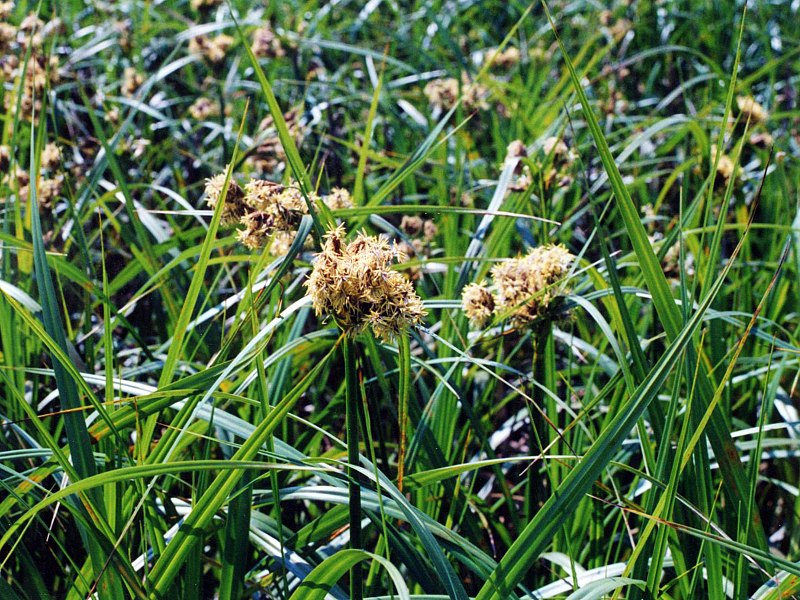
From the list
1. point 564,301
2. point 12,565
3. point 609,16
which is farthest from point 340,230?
point 609,16

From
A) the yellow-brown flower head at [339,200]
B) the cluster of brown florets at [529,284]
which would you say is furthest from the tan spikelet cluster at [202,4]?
the cluster of brown florets at [529,284]

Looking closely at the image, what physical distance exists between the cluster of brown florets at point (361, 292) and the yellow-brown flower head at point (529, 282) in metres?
0.54

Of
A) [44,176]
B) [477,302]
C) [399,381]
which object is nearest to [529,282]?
[477,302]

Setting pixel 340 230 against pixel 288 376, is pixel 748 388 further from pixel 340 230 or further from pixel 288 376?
pixel 340 230

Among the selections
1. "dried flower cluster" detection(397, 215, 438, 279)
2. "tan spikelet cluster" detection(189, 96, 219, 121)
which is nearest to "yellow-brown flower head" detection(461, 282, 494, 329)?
"dried flower cluster" detection(397, 215, 438, 279)

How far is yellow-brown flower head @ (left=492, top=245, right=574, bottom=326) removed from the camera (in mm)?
1413

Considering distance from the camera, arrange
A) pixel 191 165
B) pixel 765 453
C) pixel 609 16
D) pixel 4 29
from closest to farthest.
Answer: pixel 765 453, pixel 4 29, pixel 191 165, pixel 609 16

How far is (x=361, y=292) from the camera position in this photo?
2.89 feet

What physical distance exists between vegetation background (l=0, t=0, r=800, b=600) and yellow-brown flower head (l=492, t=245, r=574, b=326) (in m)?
0.04

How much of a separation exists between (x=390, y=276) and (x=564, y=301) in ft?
2.09

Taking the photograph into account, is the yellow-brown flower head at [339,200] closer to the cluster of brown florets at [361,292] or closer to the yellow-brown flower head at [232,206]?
the yellow-brown flower head at [232,206]

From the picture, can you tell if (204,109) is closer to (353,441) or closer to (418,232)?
(418,232)

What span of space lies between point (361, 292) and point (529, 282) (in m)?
0.60

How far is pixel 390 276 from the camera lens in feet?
2.96
